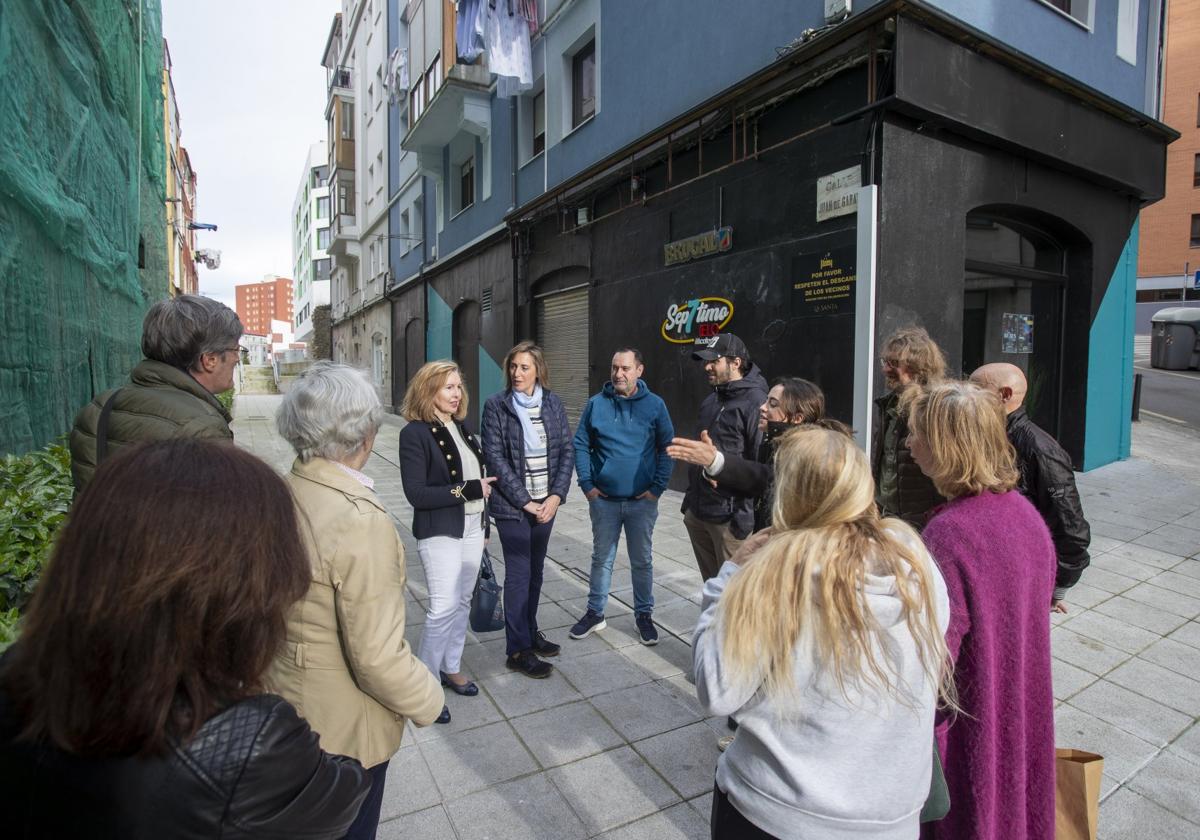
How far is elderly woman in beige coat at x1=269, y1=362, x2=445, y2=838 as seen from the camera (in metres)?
1.72

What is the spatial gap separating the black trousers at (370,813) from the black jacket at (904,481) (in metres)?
2.20

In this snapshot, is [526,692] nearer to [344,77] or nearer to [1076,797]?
[1076,797]

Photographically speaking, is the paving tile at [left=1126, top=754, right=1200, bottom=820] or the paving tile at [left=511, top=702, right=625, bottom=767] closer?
the paving tile at [left=1126, top=754, right=1200, bottom=820]

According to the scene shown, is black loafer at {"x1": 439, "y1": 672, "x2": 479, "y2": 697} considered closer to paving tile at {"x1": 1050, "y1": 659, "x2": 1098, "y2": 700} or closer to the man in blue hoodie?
the man in blue hoodie

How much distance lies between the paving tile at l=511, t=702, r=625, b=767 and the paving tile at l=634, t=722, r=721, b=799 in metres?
0.18

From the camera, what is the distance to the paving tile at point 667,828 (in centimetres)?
257

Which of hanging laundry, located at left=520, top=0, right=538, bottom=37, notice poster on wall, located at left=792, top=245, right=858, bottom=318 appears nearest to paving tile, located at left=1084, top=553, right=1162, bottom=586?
notice poster on wall, located at left=792, top=245, right=858, bottom=318

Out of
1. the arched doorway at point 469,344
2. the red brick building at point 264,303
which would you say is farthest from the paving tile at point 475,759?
the red brick building at point 264,303

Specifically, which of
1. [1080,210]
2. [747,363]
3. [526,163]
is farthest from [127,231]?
[1080,210]

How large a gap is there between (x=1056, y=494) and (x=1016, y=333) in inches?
277

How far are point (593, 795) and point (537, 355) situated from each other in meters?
2.42

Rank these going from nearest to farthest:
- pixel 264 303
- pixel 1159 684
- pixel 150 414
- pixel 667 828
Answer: pixel 150 414
pixel 667 828
pixel 1159 684
pixel 264 303

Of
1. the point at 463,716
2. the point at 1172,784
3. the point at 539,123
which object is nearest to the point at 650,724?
the point at 463,716

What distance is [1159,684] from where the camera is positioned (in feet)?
12.4
